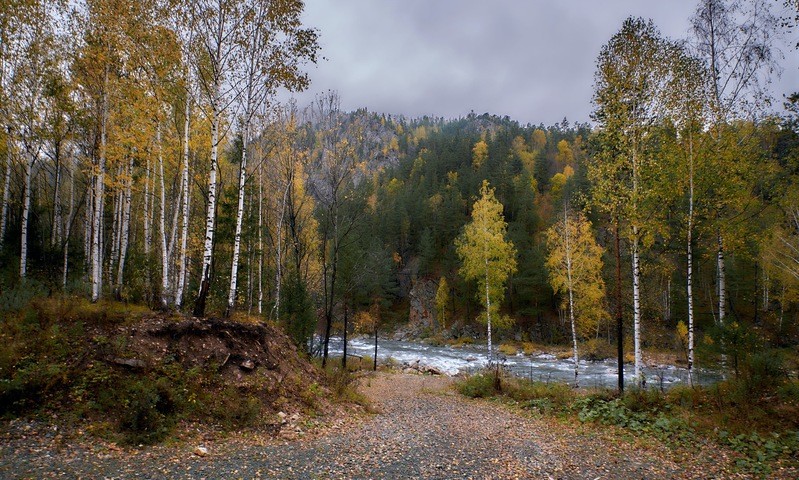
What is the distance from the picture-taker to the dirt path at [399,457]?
5.11m

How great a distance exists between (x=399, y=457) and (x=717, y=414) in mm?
7753

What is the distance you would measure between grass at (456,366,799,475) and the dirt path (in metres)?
0.94

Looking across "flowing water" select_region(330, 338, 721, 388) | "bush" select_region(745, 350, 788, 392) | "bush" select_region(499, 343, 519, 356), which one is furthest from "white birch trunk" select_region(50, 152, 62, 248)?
"bush" select_region(499, 343, 519, 356)

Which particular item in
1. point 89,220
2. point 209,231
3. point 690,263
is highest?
point 89,220

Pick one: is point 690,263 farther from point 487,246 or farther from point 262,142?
point 262,142

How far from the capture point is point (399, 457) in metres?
6.76

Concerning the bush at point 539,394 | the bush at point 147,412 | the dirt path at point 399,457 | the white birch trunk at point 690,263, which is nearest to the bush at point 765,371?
the white birch trunk at point 690,263

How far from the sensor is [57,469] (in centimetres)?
475

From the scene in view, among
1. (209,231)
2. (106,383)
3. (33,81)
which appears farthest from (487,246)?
(33,81)

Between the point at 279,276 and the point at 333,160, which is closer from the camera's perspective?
the point at 333,160

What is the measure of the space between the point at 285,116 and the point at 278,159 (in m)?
2.48

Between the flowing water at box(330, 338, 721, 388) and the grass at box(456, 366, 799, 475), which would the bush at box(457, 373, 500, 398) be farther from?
the flowing water at box(330, 338, 721, 388)

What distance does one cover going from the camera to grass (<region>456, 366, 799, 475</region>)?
701cm

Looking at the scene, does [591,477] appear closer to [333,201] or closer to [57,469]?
[57,469]
